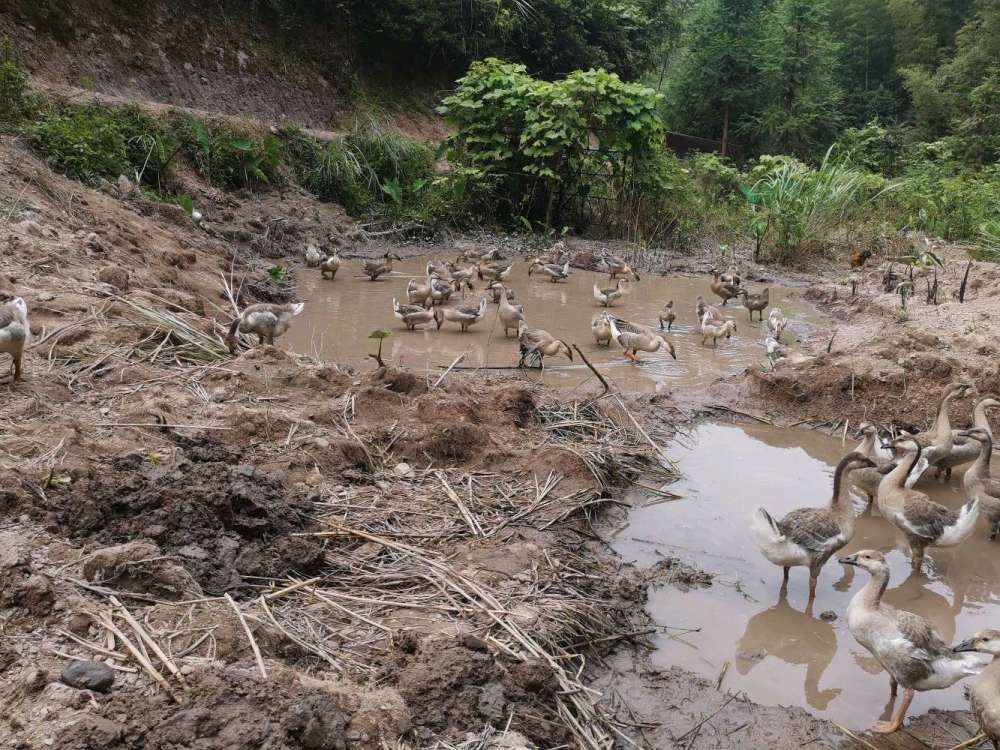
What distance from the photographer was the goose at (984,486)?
636 centimetres

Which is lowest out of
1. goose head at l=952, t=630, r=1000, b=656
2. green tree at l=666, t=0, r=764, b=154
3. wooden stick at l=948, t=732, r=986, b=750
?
wooden stick at l=948, t=732, r=986, b=750

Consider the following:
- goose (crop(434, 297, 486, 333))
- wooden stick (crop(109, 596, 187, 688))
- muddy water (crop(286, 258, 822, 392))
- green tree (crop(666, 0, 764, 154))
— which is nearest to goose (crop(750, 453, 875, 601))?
wooden stick (crop(109, 596, 187, 688))

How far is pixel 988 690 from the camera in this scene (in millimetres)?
4039

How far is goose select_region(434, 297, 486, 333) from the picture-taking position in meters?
12.0

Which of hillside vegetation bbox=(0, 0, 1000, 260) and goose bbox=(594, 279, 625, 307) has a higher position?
hillside vegetation bbox=(0, 0, 1000, 260)

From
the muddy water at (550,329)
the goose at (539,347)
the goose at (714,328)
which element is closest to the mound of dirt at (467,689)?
the muddy water at (550,329)

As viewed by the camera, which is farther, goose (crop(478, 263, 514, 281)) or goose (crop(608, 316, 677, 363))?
goose (crop(478, 263, 514, 281))

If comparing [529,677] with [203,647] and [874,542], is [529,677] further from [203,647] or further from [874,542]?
[874,542]

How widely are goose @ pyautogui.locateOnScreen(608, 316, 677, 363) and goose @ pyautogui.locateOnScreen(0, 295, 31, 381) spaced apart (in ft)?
23.4

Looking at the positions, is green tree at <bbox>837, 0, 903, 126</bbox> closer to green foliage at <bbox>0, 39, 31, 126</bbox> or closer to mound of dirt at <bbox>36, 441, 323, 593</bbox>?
green foliage at <bbox>0, 39, 31, 126</bbox>

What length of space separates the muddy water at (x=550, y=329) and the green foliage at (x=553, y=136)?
3816 mm

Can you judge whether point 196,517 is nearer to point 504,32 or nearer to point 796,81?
point 504,32

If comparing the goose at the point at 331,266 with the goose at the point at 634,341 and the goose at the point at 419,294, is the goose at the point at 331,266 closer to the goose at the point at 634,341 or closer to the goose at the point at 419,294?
the goose at the point at 419,294

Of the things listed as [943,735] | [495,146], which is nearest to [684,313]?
[495,146]
